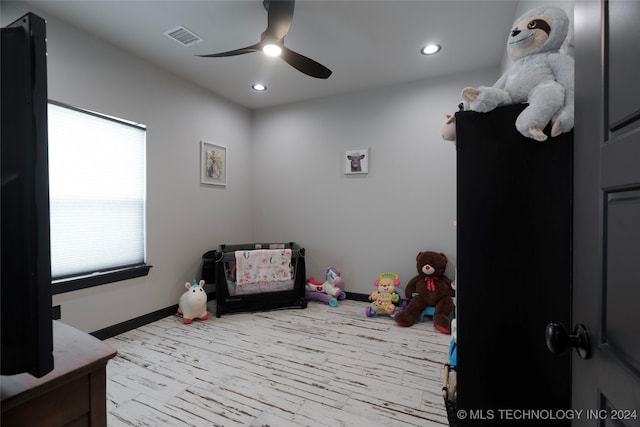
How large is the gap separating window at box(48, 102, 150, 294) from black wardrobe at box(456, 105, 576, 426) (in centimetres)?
266

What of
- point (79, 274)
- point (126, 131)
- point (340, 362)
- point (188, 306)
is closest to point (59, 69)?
point (126, 131)

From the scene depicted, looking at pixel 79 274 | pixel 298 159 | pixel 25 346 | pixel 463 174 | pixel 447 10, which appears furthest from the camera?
pixel 298 159

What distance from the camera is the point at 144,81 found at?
2676 mm

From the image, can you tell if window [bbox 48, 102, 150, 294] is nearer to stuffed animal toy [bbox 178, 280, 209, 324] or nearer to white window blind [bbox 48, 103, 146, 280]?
white window blind [bbox 48, 103, 146, 280]

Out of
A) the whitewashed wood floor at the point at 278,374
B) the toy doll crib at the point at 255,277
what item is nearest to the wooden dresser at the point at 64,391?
the whitewashed wood floor at the point at 278,374

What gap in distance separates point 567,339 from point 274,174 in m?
3.62

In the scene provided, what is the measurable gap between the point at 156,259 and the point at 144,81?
1.74 metres

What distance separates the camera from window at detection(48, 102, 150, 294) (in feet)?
6.86

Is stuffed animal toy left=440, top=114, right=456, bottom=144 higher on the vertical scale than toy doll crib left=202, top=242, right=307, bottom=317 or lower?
higher

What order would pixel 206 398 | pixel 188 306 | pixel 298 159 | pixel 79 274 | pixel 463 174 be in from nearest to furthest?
pixel 463 174 < pixel 206 398 < pixel 79 274 < pixel 188 306 < pixel 298 159

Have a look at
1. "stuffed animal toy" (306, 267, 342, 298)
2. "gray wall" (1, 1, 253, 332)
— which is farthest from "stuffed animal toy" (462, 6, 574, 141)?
"gray wall" (1, 1, 253, 332)

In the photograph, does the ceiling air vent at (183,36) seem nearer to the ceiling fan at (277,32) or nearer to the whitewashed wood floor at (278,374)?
the ceiling fan at (277,32)

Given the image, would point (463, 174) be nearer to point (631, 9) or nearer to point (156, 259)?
point (631, 9)

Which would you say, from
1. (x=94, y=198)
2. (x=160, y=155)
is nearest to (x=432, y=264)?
(x=160, y=155)
